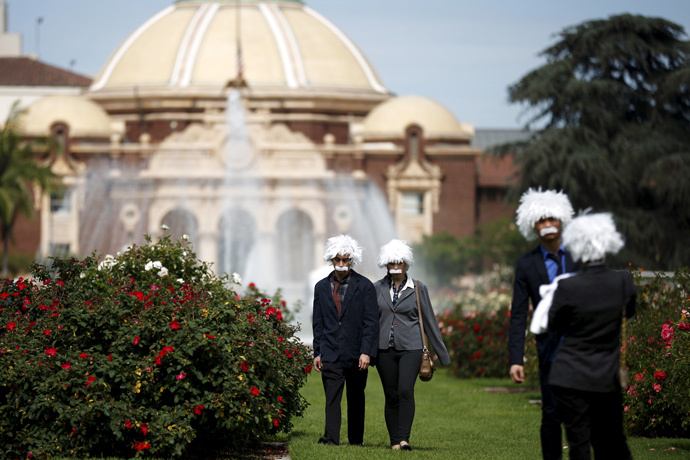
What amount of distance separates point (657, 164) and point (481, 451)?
85.7ft

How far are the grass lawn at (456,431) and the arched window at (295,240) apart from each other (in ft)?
143

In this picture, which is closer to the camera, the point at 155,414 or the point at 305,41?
the point at 155,414

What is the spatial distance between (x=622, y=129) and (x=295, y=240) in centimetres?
2710

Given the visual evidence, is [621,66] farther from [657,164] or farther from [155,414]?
[155,414]

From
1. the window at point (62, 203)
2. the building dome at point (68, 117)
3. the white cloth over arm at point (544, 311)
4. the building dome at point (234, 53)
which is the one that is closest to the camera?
the white cloth over arm at point (544, 311)

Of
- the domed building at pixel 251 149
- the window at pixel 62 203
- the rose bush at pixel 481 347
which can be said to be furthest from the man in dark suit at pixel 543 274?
the window at pixel 62 203

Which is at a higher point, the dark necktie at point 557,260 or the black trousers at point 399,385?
the dark necktie at point 557,260

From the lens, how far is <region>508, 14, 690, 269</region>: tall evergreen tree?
36.4 m

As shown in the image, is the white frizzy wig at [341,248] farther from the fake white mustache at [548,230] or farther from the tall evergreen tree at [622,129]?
the tall evergreen tree at [622,129]

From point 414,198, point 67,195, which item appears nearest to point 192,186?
point 67,195

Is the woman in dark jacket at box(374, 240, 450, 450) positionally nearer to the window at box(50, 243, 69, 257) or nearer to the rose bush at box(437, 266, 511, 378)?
the window at box(50, 243, 69, 257)

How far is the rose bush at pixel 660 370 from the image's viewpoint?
11.6m

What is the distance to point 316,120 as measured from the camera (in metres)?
69.0

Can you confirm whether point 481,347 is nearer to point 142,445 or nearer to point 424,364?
point 424,364
